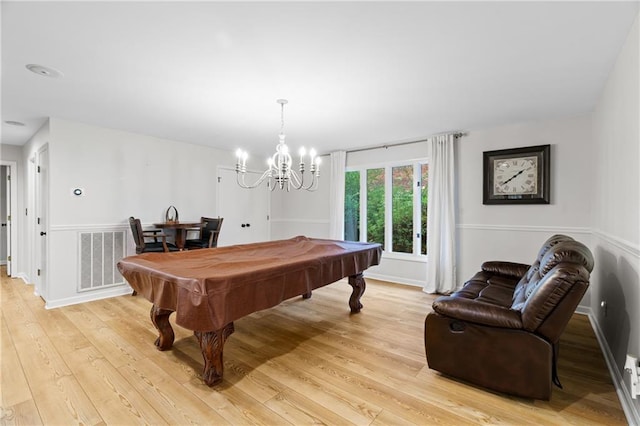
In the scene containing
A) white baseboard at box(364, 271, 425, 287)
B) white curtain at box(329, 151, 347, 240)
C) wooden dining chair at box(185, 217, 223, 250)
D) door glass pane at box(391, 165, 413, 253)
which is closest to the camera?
wooden dining chair at box(185, 217, 223, 250)

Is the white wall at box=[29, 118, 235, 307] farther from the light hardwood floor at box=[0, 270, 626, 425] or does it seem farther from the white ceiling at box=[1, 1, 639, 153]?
the light hardwood floor at box=[0, 270, 626, 425]

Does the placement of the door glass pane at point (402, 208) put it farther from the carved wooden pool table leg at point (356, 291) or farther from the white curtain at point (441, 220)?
the carved wooden pool table leg at point (356, 291)

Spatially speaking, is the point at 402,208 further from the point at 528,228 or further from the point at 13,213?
the point at 13,213

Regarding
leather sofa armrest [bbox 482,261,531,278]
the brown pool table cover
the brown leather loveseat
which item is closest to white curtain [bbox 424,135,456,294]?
leather sofa armrest [bbox 482,261,531,278]

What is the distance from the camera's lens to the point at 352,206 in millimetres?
5457

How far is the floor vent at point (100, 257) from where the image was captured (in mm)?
3875

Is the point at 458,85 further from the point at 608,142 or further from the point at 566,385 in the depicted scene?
the point at 566,385

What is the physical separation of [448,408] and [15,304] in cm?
493

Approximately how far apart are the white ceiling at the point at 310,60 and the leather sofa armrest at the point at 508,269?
1.72m

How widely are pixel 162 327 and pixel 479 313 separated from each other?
2.45 m

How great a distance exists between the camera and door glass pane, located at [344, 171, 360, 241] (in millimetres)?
5395

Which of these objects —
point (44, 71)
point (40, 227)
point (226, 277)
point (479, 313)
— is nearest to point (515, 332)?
point (479, 313)

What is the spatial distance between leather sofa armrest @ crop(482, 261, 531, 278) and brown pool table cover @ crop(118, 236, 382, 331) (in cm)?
151

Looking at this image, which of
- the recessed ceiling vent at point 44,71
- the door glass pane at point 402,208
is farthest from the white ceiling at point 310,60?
the door glass pane at point 402,208
